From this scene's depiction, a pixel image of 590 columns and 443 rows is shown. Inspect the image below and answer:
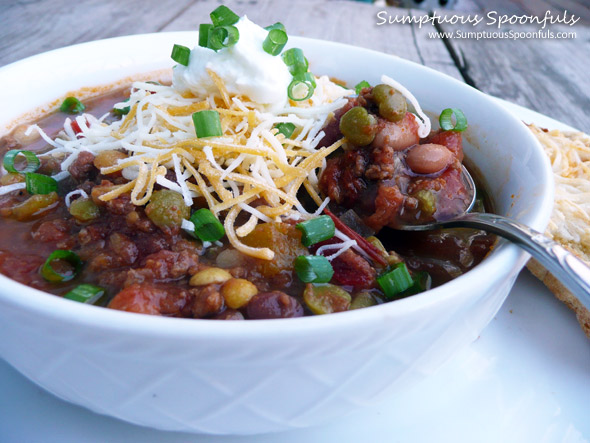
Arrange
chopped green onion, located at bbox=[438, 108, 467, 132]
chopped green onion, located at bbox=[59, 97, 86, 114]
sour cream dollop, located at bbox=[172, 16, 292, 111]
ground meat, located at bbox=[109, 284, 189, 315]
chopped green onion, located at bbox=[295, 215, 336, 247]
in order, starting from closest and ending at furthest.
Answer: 1. ground meat, located at bbox=[109, 284, 189, 315]
2. chopped green onion, located at bbox=[295, 215, 336, 247]
3. sour cream dollop, located at bbox=[172, 16, 292, 111]
4. chopped green onion, located at bbox=[438, 108, 467, 132]
5. chopped green onion, located at bbox=[59, 97, 86, 114]

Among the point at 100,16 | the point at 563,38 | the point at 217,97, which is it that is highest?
the point at 217,97

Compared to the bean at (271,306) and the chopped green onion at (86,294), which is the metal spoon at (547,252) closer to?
the bean at (271,306)

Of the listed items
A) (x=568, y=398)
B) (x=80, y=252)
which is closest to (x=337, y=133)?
(x=80, y=252)

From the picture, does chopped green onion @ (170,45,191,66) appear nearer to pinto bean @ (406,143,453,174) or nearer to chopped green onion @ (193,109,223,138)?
chopped green onion @ (193,109,223,138)

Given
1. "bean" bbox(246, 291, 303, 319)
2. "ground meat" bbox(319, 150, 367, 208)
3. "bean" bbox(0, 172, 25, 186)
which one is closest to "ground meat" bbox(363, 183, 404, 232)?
"ground meat" bbox(319, 150, 367, 208)

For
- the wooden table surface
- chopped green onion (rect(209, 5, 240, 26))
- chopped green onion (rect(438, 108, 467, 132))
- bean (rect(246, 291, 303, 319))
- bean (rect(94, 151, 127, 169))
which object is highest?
chopped green onion (rect(209, 5, 240, 26))

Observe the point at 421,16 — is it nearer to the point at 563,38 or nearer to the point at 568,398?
the point at 563,38
